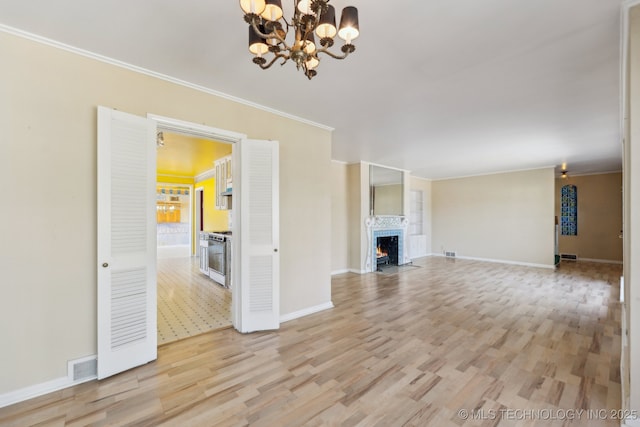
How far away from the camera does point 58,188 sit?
2043 millimetres

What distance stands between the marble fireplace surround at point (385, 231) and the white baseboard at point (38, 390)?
5.14 meters

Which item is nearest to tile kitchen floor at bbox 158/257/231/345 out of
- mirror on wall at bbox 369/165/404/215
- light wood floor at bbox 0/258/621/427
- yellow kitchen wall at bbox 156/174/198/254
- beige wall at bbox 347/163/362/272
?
light wood floor at bbox 0/258/621/427

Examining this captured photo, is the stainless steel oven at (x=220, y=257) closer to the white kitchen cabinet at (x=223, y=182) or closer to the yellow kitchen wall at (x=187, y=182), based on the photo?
the white kitchen cabinet at (x=223, y=182)

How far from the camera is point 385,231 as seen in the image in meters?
6.79

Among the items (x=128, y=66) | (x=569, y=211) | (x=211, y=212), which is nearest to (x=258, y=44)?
(x=128, y=66)

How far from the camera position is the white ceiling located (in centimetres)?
168

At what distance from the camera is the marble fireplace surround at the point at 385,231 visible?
633 centimetres

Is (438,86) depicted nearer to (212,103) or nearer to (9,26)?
(212,103)

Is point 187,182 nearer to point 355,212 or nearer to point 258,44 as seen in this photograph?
point 355,212

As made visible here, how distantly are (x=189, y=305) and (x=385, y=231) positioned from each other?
15.4ft

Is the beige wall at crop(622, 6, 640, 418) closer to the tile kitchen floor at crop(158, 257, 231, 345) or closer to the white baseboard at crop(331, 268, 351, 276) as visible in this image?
the tile kitchen floor at crop(158, 257, 231, 345)

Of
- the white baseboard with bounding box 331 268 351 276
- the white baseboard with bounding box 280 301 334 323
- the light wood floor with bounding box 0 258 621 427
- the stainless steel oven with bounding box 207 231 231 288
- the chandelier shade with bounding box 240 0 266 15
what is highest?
the chandelier shade with bounding box 240 0 266 15

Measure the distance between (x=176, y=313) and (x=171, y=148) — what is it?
3.21 m

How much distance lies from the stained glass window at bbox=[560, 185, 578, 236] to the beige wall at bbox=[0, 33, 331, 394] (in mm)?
10735
